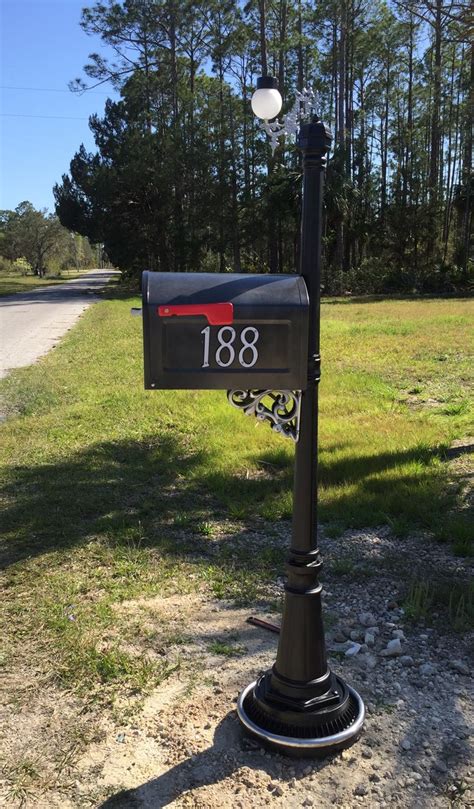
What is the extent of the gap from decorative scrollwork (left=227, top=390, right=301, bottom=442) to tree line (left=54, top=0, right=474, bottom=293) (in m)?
27.7

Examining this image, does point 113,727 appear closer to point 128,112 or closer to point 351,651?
point 351,651

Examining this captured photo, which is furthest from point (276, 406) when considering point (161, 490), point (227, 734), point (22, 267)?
point (22, 267)

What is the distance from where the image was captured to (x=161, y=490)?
505 centimetres

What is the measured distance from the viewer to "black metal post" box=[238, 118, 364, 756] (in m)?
2.21

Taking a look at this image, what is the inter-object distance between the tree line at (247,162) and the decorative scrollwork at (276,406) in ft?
90.8

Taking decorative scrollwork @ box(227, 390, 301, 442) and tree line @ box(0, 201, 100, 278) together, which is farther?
tree line @ box(0, 201, 100, 278)

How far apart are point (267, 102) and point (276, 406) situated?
1051 mm

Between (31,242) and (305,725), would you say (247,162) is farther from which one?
(31,242)

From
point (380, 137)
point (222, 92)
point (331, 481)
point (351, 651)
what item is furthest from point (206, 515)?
point (380, 137)

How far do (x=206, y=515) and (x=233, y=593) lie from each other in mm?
1177

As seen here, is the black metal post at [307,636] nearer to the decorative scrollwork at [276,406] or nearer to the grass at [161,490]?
the decorative scrollwork at [276,406]

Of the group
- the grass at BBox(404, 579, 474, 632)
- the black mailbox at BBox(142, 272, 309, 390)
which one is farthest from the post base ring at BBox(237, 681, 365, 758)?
the black mailbox at BBox(142, 272, 309, 390)

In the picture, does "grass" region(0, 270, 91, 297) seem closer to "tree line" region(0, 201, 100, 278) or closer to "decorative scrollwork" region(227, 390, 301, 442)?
"tree line" region(0, 201, 100, 278)

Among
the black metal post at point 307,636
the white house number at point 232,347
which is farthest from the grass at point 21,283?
the white house number at point 232,347
